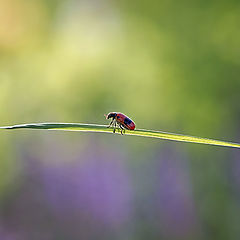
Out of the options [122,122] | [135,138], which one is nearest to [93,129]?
[122,122]

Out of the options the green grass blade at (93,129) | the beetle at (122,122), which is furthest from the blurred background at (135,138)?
the green grass blade at (93,129)

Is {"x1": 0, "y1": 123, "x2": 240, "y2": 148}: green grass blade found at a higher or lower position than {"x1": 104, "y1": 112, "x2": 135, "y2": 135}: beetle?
lower

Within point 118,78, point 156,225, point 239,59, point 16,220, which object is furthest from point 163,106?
point 16,220

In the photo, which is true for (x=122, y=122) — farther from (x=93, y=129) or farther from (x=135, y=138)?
(x=135, y=138)

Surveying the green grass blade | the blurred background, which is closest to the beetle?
the green grass blade

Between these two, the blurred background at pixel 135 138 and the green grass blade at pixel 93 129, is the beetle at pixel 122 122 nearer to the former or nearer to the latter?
the green grass blade at pixel 93 129

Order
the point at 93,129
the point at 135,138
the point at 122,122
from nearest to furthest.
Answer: the point at 93,129 → the point at 122,122 → the point at 135,138

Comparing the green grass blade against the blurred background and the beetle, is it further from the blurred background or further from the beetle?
the blurred background

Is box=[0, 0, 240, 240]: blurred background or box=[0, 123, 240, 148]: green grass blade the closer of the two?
box=[0, 123, 240, 148]: green grass blade

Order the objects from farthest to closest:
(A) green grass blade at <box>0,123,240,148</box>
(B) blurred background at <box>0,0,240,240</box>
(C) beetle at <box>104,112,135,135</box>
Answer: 1. (B) blurred background at <box>0,0,240,240</box>
2. (C) beetle at <box>104,112,135,135</box>
3. (A) green grass blade at <box>0,123,240,148</box>
